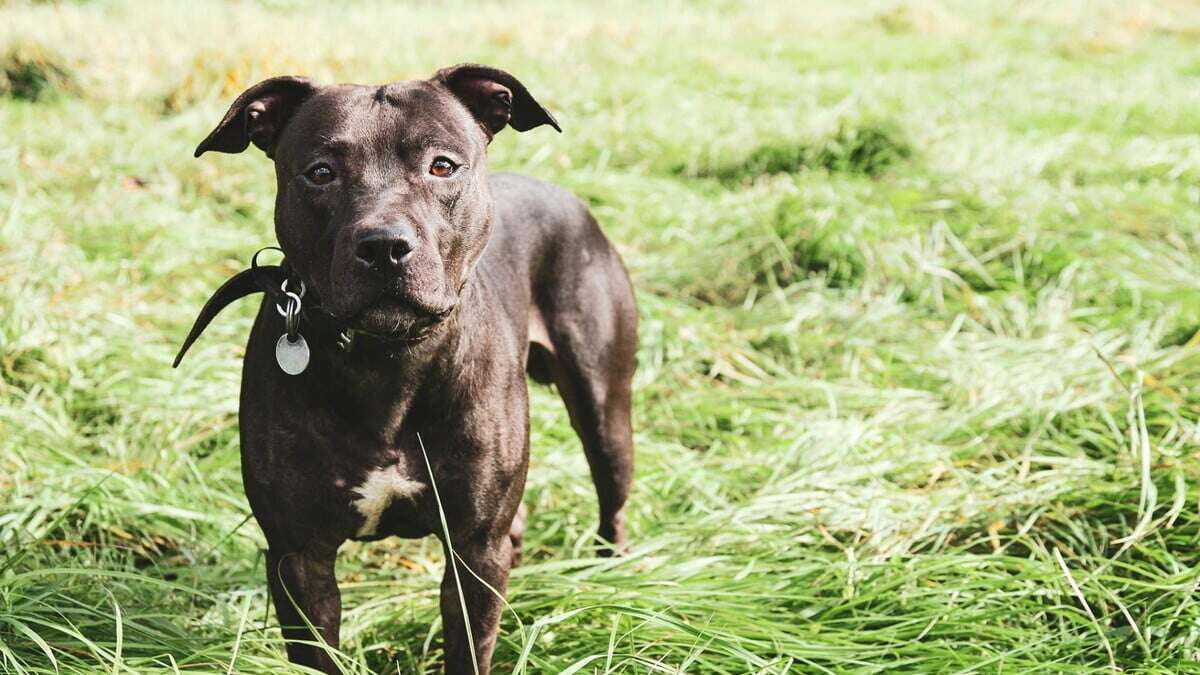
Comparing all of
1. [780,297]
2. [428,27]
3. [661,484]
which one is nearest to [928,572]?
[661,484]

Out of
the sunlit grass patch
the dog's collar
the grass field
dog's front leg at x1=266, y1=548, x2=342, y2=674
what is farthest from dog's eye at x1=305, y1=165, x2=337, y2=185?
the sunlit grass patch

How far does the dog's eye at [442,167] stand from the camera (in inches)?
93.5

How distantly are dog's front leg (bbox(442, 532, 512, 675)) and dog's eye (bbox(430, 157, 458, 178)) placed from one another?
81 cm

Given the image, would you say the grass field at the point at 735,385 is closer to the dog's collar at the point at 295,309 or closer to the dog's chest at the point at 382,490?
the dog's chest at the point at 382,490

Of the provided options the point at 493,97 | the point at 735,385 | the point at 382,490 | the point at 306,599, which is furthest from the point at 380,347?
the point at 735,385

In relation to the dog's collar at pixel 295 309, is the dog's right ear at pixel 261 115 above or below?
above

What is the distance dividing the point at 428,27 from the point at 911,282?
7.77 m

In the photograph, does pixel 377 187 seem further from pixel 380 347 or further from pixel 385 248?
pixel 380 347

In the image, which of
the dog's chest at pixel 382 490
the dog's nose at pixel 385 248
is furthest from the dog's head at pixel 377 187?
the dog's chest at pixel 382 490

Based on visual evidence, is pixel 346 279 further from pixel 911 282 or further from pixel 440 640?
pixel 911 282

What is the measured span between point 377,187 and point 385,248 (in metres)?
0.22

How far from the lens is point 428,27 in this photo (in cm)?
1177

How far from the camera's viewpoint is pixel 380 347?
2.41 m

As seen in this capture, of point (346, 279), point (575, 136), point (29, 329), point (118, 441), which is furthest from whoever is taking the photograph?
point (575, 136)
